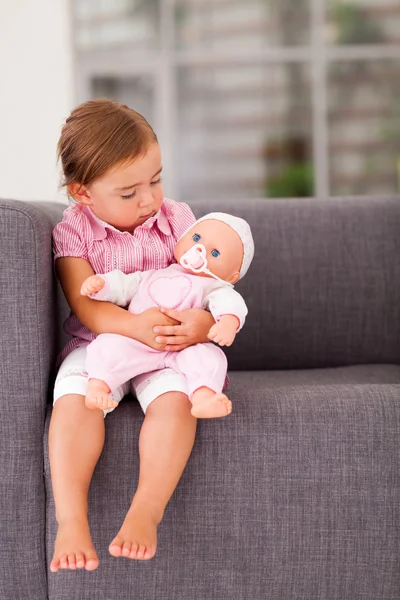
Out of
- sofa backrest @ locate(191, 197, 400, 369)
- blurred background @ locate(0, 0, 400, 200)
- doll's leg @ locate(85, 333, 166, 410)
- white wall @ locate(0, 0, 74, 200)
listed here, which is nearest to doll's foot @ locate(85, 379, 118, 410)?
doll's leg @ locate(85, 333, 166, 410)

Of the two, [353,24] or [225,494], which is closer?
[225,494]

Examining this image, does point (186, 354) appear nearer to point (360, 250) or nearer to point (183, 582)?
point (183, 582)

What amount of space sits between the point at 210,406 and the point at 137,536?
0.22m

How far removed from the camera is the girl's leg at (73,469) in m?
1.07

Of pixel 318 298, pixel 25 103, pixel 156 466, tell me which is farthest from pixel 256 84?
pixel 156 466

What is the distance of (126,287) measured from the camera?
53.2 inches

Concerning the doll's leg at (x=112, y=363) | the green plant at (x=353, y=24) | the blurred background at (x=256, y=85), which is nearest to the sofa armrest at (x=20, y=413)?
the doll's leg at (x=112, y=363)

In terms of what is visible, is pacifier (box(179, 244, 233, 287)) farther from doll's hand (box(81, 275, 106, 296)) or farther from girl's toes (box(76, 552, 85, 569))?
girl's toes (box(76, 552, 85, 569))

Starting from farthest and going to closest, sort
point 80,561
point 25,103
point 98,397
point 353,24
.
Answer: point 353,24 < point 25,103 < point 98,397 < point 80,561

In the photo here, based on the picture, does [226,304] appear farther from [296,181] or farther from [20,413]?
[296,181]

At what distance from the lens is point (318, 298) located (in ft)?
6.41

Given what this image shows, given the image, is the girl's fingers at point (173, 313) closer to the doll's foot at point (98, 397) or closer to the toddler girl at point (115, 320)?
the toddler girl at point (115, 320)

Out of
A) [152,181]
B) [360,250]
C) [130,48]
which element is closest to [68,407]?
[152,181]

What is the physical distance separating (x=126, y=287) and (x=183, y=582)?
1.69ft
